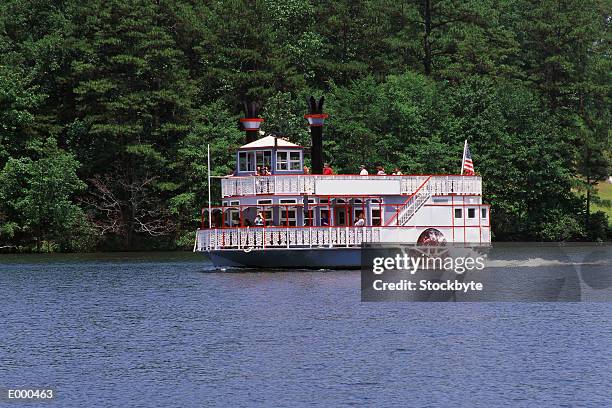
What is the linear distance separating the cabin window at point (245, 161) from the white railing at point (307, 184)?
2574 millimetres

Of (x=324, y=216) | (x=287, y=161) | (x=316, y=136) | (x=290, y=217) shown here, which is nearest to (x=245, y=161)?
(x=287, y=161)

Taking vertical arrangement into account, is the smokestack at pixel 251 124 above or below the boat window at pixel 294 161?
above

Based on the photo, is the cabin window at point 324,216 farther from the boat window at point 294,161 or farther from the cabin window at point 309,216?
the boat window at point 294,161

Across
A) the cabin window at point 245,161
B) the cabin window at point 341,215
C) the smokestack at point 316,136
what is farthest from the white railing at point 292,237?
the smokestack at point 316,136

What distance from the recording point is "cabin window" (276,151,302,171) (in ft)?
235

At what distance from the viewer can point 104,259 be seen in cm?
9069

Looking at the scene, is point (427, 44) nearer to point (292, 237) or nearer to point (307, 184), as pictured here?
point (307, 184)

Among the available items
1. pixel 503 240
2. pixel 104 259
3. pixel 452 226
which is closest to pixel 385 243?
pixel 452 226

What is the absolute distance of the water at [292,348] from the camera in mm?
35062

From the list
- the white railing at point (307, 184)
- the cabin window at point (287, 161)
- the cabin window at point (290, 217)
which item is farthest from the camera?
the cabin window at point (287, 161)

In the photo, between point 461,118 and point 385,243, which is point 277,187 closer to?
point 385,243

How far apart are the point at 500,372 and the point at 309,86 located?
79716 mm

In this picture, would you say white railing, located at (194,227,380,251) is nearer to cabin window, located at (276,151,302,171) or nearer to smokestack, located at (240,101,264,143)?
cabin window, located at (276,151,302,171)

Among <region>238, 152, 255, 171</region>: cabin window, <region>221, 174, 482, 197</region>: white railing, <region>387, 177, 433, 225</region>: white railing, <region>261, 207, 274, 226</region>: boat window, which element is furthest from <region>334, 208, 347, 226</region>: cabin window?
<region>238, 152, 255, 171</region>: cabin window
